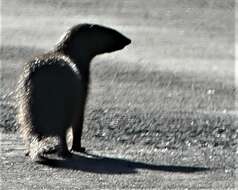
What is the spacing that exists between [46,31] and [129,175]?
788cm

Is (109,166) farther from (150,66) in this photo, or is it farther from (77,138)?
(150,66)

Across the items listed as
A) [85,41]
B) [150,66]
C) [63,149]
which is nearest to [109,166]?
[63,149]

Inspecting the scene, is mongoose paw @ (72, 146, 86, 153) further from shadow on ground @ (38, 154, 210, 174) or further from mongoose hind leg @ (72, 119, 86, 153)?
shadow on ground @ (38, 154, 210, 174)

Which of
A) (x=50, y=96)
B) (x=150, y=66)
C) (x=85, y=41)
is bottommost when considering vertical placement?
(x=150, y=66)

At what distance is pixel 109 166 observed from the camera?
23.1 feet

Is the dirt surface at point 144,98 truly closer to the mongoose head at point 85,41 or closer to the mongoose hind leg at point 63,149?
the mongoose hind leg at point 63,149

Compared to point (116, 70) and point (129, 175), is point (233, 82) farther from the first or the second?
point (129, 175)

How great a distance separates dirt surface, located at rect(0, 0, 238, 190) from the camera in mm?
6809

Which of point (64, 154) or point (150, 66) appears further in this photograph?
point (150, 66)

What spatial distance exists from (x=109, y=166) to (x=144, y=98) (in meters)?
2.93

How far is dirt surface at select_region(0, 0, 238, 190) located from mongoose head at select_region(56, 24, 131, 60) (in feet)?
2.54

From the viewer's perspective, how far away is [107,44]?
26.1 ft

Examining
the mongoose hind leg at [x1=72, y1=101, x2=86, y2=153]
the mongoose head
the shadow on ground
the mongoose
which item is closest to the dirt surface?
the shadow on ground

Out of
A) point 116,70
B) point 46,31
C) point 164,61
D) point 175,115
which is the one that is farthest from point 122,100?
point 46,31
